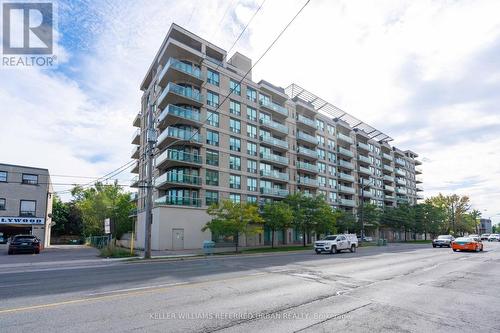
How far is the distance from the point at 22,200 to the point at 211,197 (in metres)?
23.0

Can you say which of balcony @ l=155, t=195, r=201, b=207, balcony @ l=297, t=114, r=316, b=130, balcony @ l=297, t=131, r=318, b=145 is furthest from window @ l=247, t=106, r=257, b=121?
balcony @ l=155, t=195, r=201, b=207

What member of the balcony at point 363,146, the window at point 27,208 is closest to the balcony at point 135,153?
the window at point 27,208

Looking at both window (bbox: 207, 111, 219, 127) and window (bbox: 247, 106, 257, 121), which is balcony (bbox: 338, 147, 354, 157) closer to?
Result: window (bbox: 247, 106, 257, 121)

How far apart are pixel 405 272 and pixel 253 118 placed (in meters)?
34.4

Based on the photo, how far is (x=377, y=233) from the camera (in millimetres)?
72188

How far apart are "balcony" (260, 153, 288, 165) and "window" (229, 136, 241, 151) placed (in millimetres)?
4208

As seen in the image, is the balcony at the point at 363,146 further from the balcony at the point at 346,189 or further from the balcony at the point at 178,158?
the balcony at the point at 178,158

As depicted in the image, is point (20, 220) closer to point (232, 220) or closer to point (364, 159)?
point (232, 220)

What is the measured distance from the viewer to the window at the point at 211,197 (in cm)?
3812

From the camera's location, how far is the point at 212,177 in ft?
128

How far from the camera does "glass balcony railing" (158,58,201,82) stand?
36.9m

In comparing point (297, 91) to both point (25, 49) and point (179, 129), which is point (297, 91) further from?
point (25, 49)

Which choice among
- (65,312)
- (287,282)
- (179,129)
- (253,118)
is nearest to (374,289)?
(287,282)

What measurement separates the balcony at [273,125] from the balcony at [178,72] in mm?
11276
